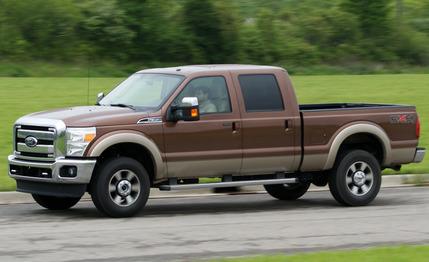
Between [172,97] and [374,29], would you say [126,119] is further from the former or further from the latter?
[374,29]

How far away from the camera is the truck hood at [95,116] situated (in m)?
11.7

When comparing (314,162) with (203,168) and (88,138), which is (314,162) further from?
(88,138)

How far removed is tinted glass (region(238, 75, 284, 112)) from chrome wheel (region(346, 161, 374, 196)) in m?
1.45

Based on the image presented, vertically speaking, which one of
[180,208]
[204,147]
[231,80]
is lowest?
[180,208]

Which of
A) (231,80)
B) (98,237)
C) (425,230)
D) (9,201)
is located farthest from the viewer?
(9,201)

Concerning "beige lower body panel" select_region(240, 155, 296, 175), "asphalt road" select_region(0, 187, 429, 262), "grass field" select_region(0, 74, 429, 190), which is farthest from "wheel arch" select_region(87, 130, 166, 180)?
"grass field" select_region(0, 74, 429, 190)

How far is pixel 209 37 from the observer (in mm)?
46906

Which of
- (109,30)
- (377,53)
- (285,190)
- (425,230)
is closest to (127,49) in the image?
(109,30)

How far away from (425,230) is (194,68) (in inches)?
150

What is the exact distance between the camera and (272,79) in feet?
43.2

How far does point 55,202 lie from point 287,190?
3.57 metres

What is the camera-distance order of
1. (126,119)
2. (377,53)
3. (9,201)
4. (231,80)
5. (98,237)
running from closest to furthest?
(98,237), (126,119), (231,80), (9,201), (377,53)

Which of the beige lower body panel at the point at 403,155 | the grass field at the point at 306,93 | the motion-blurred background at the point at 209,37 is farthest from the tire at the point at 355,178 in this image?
the motion-blurred background at the point at 209,37

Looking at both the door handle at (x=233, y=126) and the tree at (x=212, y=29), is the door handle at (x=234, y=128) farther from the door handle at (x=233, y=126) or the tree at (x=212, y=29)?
the tree at (x=212, y=29)
